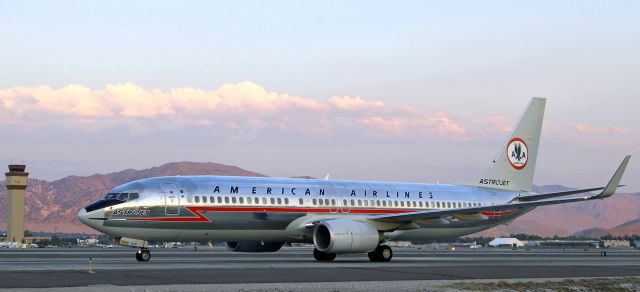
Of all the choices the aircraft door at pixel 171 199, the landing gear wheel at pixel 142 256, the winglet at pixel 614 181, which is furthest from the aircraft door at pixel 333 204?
the winglet at pixel 614 181

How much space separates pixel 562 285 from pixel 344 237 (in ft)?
52.1

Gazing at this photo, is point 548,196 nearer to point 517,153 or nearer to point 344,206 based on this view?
point 517,153

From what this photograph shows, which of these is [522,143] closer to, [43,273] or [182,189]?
[182,189]

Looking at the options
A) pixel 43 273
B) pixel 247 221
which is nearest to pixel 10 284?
pixel 43 273

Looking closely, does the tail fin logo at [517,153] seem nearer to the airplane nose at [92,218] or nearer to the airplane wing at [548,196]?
the airplane wing at [548,196]

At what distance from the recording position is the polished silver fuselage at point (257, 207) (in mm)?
41156

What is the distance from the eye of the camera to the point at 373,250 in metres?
44.8

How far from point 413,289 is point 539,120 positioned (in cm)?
3330

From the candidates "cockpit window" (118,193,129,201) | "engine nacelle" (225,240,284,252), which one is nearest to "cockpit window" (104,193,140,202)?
"cockpit window" (118,193,129,201)

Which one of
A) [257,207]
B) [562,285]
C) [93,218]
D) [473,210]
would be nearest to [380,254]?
[473,210]

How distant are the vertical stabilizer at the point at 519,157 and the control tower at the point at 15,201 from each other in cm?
10374

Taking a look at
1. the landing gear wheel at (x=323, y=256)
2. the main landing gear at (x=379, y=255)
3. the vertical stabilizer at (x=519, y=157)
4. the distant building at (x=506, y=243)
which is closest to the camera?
the landing gear wheel at (x=323, y=256)

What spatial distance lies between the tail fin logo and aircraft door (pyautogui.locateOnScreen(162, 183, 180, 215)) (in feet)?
75.0

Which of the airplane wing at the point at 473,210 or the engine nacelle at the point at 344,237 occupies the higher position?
the airplane wing at the point at 473,210
